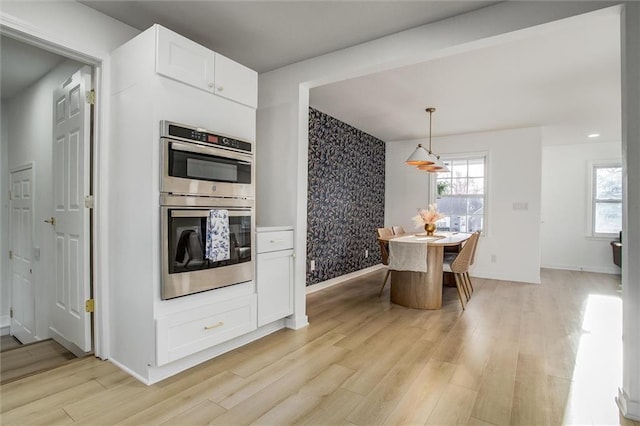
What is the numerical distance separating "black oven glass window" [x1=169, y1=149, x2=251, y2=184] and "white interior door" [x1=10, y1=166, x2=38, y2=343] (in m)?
2.49

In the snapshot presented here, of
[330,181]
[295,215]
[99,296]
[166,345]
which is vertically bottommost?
[166,345]

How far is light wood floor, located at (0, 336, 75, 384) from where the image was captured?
2238mm

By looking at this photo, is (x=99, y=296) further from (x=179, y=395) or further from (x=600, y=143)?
(x=600, y=143)

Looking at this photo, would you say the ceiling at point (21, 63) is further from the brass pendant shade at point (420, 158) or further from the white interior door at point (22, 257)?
the brass pendant shade at point (420, 158)

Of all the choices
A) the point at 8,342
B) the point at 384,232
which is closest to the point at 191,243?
the point at 384,232

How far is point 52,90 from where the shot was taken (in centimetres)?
317

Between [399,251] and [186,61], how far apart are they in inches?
106

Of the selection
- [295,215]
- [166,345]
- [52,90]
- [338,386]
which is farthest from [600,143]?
[52,90]

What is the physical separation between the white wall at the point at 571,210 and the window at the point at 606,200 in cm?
12

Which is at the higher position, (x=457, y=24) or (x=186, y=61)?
(x=457, y=24)

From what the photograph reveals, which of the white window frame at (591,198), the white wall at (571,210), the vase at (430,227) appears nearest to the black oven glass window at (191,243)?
the vase at (430,227)

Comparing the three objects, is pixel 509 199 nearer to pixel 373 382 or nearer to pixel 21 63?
pixel 373 382

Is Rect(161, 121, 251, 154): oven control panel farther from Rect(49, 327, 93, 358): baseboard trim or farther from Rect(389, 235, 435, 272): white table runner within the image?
Rect(389, 235, 435, 272): white table runner

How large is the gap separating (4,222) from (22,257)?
30.4 inches
